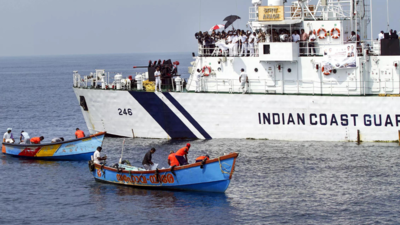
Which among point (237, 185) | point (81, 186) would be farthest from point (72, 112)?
point (237, 185)

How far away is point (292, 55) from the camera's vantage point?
115ft

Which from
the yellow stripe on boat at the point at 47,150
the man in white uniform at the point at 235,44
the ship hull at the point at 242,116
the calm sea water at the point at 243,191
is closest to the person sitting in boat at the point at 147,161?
the calm sea water at the point at 243,191

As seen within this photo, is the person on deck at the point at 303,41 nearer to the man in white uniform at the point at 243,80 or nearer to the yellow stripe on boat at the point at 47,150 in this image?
the man in white uniform at the point at 243,80

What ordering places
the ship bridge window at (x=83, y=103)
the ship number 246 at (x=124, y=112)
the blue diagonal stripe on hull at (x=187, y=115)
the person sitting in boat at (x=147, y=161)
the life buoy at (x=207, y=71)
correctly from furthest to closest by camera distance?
the ship bridge window at (x=83, y=103)
the ship number 246 at (x=124, y=112)
the life buoy at (x=207, y=71)
the blue diagonal stripe on hull at (x=187, y=115)
the person sitting in boat at (x=147, y=161)

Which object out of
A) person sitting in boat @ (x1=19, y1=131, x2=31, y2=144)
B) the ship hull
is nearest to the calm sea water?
the ship hull

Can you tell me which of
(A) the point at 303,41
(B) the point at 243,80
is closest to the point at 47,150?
(B) the point at 243,80

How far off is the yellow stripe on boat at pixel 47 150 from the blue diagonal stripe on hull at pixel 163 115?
234 inches

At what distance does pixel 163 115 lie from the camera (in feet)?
122

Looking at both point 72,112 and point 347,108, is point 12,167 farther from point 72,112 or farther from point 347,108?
point 72,112

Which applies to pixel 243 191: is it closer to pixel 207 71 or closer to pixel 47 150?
pixel 207 71

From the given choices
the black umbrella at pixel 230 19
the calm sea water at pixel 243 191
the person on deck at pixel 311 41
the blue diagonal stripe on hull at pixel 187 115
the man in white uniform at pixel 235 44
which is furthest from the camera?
the black umbrella at pixel 230 19

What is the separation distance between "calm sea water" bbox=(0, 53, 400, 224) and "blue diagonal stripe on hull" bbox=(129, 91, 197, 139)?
3.07ft

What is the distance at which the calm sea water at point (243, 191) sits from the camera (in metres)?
23.2

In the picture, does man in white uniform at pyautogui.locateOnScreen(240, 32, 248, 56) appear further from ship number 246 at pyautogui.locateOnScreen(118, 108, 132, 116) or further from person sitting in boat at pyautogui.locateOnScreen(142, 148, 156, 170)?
person sitting in boat at pyautogui.locateOnScreen(142, 148, 156, 170)
